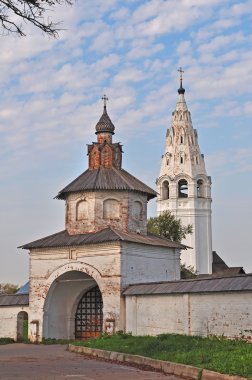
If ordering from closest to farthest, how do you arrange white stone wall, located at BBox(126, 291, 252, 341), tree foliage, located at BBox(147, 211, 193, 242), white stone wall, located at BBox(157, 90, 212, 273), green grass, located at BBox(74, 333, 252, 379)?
1. green grass, located at BBox(74, 333, 252, 379)
2. white stone wall, located at BBox(126, 291, 252, 341)
3. tree foliage, located at BBox(147, 211, 193, 242)
4. white stone wall, located at BBox(157, 90, 212, 273)

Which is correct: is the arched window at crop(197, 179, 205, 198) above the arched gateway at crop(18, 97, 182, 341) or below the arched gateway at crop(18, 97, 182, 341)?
above

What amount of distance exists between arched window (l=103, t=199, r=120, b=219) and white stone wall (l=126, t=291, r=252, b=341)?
440 centimetres

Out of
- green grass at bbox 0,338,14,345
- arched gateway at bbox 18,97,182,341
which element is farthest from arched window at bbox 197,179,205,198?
green grass at bbox 0,338,14,345

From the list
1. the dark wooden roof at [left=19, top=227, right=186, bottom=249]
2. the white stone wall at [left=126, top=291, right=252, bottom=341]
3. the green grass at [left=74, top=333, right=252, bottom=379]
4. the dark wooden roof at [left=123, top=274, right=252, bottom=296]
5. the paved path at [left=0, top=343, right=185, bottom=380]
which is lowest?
Answer: the paved path at [left=0, top=343, right=185, bottom=380]

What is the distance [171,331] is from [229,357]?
7.75 meters

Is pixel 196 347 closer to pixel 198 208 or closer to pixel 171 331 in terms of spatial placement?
pixel 171 331

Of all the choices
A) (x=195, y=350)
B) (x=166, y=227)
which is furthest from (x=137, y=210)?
(x=166, y=227)

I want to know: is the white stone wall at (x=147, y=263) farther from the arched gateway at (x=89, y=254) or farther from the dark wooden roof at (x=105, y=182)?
the dark wooden roof at (x=105, y=182)

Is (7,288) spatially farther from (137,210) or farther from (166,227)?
(137,210)

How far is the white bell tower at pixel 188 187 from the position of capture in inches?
2247

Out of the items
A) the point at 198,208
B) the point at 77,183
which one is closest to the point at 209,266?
the point at 198,208

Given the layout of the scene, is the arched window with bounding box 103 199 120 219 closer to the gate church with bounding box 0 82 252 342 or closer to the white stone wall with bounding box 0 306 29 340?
the gate church with bounding box 0 82 252 342

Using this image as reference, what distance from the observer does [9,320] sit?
27.0 metres

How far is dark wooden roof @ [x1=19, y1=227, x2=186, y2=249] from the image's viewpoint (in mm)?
23530
